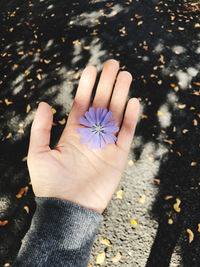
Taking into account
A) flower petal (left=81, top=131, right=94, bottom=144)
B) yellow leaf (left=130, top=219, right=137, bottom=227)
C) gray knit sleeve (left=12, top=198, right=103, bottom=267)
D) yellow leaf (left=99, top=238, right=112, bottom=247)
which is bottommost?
yellow leaf (left=99, top=238, right=112, bottom=247)

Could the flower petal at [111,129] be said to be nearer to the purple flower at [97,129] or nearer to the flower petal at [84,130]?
the purple flower at [97,129]

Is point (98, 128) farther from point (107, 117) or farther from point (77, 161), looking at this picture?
point (77, 161)

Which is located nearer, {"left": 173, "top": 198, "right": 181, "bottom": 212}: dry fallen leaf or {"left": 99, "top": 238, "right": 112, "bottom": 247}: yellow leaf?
{"left": 99, "top": 238, "right": 112, "bottom": 247}: yellow leaf

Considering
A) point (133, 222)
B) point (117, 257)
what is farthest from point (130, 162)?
point (117, 257)

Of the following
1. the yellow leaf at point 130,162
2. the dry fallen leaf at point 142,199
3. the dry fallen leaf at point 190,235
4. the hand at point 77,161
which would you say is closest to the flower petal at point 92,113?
the hand at point 77,161

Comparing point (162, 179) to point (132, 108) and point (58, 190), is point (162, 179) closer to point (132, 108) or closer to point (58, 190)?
point (132, 108)

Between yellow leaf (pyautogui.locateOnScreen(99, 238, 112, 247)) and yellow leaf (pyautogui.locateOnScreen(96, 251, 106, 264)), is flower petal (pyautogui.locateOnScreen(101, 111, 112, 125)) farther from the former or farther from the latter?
yellow leaf (pyautogui.locateOnScreen(96, 251, 106, 264))

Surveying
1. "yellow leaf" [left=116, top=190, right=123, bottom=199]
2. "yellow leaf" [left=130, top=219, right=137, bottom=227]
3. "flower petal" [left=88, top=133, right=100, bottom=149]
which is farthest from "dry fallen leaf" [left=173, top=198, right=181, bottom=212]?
"flower petal" [left=88, top=133, right=100, bottom=149]
